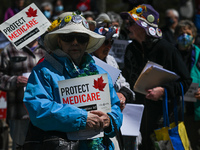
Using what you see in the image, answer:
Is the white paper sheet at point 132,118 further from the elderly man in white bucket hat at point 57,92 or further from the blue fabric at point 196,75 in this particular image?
the blue fabric at point 196,75

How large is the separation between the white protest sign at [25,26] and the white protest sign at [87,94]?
1520 millimetres

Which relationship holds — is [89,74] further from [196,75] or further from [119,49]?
[196,75]

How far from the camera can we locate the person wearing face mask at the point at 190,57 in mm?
6141

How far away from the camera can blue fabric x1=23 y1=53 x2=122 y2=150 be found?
3.18 m

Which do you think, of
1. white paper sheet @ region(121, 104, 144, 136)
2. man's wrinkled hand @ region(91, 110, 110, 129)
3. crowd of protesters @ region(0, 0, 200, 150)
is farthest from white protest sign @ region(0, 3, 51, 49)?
man's wrinkled hand @ region(91, 110, 110, 129)

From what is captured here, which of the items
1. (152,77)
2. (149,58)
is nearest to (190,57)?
(149,58)

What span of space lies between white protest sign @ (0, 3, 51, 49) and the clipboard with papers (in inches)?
51.2

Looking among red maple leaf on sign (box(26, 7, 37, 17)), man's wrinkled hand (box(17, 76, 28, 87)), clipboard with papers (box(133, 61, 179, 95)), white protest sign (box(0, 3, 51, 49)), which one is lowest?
man's wrinkled hand (box(17, 76, 28, 87))

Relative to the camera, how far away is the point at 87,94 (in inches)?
134

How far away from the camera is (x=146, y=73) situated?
15.9 feet

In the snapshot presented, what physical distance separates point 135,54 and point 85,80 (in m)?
1.95

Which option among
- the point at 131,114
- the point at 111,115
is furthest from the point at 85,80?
the point at 131,114

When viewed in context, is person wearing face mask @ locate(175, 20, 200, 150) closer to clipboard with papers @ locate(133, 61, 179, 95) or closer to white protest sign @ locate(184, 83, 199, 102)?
white protest sign @ locate(184, 83, 199, 102)

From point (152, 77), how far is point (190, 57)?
1553 millimetres
